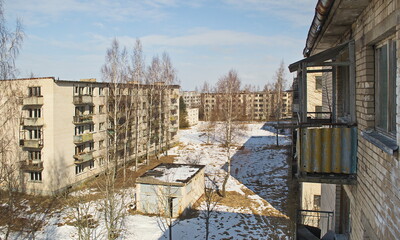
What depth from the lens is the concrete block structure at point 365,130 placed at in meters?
3.33

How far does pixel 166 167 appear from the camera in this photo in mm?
21656

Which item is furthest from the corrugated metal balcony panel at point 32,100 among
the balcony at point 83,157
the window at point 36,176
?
the window at point 36,176

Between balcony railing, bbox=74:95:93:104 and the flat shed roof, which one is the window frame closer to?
the flat shed roof

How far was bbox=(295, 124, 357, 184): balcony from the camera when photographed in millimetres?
4750

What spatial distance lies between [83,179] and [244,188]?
12.5m

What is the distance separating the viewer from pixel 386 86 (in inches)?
154

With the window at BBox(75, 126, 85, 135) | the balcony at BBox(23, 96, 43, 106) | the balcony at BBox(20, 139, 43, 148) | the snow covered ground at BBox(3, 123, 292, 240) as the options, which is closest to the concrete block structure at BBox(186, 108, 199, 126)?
the snow covered ground at BBox(3, 123, 292, 240)

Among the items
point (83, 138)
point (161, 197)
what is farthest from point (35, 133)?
point (161, 197)

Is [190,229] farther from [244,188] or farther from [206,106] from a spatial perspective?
[206,106]

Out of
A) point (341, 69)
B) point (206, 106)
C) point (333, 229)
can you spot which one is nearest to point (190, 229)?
point (333, 229)

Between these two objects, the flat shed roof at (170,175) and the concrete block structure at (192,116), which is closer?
the flat shed roof at (170,175)

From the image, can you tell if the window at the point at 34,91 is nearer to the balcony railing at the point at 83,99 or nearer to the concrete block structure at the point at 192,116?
the balcony railing at the point at 83,99

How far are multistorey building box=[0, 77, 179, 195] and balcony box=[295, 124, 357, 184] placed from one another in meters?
18.6

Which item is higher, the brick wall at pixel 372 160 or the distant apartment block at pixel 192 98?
the distant apartment block at pixel 192 98
